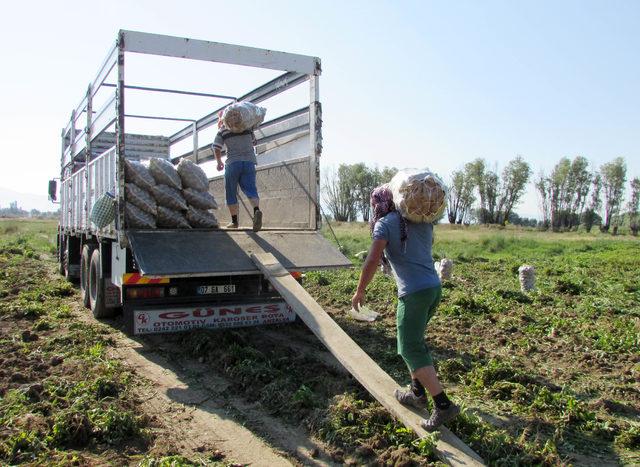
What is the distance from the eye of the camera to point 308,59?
711cm

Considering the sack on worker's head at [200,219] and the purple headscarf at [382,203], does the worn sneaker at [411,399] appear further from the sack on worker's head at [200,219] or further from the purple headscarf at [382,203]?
the sack on worker's head at [200,219]

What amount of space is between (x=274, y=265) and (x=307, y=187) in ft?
5.36

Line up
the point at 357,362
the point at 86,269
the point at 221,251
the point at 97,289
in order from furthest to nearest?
the point at 86,269 → the point at 97,289 → the point at 221,251 → the point at 357,362

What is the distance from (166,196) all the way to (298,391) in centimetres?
313

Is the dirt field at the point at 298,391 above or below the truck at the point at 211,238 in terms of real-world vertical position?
below

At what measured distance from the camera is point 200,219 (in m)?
6.89

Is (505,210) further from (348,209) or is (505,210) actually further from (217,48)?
(217,48)

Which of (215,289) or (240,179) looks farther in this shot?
(240,179)

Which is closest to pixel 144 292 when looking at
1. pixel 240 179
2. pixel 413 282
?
pixel 240 179

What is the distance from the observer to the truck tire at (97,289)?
7.39 meters

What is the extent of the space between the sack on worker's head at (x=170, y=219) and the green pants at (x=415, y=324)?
3719mm

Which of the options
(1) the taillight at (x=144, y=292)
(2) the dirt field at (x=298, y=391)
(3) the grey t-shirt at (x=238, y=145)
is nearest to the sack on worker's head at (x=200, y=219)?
(3) the grey t-shirt at (x=238, y=145)

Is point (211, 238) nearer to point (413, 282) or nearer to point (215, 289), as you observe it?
point (215, 289)

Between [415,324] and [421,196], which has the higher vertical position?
[421,196]
